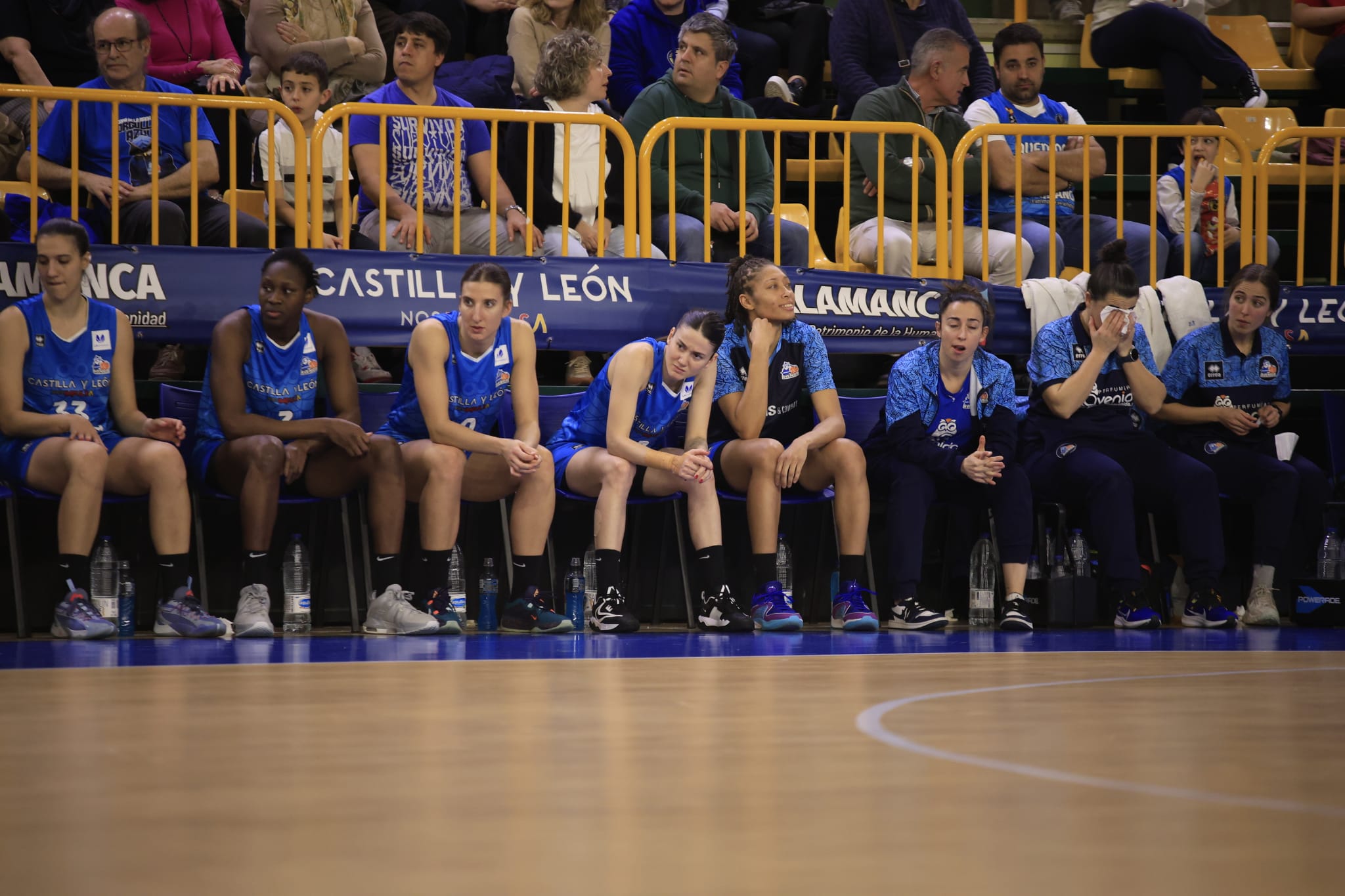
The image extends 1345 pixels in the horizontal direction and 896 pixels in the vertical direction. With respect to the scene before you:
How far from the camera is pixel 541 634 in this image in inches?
230

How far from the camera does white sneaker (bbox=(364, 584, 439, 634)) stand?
5727 mm

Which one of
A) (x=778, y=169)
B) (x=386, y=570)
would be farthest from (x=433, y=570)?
(x=778, y=169)

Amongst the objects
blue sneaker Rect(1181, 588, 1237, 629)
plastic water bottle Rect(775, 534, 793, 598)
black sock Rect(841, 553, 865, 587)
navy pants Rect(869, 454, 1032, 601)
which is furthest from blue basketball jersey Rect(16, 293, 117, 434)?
blue sneaker Rect(1181, 588, 1237, 629)

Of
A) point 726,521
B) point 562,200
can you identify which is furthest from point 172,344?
point 726,521

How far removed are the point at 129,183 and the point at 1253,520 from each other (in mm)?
5145

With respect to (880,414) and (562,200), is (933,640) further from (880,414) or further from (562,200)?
(562,200)

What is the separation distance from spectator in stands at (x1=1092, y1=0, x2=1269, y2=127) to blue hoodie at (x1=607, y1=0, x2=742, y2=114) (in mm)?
2779

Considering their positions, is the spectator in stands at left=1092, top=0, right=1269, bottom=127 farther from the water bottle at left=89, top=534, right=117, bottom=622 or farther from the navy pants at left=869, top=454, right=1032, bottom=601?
the water bottle at left=89, top=534, right=117, bottom=622

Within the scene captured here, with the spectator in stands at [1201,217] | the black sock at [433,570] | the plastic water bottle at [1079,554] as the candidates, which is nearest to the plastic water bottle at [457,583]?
the black sock at [433,570]

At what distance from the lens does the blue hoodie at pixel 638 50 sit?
8688 millimetres

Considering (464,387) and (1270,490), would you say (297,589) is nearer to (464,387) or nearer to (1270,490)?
(464,387)

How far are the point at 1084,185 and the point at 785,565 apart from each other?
242 cm

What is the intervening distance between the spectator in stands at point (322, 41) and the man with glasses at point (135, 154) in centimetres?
111

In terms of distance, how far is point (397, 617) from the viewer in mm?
5750
